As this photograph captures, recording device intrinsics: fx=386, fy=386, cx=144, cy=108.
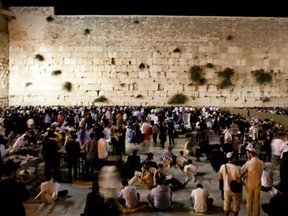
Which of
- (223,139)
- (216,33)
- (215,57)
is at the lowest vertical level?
(223,139)

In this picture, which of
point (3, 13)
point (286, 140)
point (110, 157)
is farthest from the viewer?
point (3, 13)

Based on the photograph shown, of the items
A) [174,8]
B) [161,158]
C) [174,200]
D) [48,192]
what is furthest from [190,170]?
[174,8]

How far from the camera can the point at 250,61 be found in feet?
72.1

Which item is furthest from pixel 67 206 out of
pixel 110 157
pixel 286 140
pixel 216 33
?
pixel 216 33

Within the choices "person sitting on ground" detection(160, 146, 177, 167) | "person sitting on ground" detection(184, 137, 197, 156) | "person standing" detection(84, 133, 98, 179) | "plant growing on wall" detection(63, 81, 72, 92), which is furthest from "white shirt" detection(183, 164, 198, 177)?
"plant growing on wall" detection(63, 81, 72, 92)

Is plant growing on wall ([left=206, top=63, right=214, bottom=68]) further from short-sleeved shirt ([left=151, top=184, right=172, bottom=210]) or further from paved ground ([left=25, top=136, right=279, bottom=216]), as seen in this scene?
short-sleeved shirt ([left=151, top=184, right=172, bottom=210])

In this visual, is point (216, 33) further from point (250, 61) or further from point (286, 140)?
point (286, 140)

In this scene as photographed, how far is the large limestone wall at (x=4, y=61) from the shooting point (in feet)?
68.5

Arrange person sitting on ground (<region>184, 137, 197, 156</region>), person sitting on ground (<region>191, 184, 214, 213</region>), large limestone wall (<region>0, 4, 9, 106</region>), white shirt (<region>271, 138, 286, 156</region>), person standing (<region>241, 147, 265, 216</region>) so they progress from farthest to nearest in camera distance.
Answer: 1. large limestone wall (<region>0, 4, 9, 106</region>)
2. person sitting on ground (<region>184, 137, 197, 156</region>)
3. white shirt (<region>271, 138, 286, 156</region>)
4. person sitting on ground (<region>191, 184, 214, 213</region>)
5. person standing (<region>241, 147, 265, 216</region>)

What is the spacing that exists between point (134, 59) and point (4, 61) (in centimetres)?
716

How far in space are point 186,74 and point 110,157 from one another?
12.6 m

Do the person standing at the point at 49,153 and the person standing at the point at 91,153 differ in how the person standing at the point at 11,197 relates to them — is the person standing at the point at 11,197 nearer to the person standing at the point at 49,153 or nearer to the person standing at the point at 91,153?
the person standing at the point at 49,153

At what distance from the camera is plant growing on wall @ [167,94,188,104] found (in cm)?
2162

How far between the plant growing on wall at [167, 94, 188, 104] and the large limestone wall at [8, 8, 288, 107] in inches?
8.9
